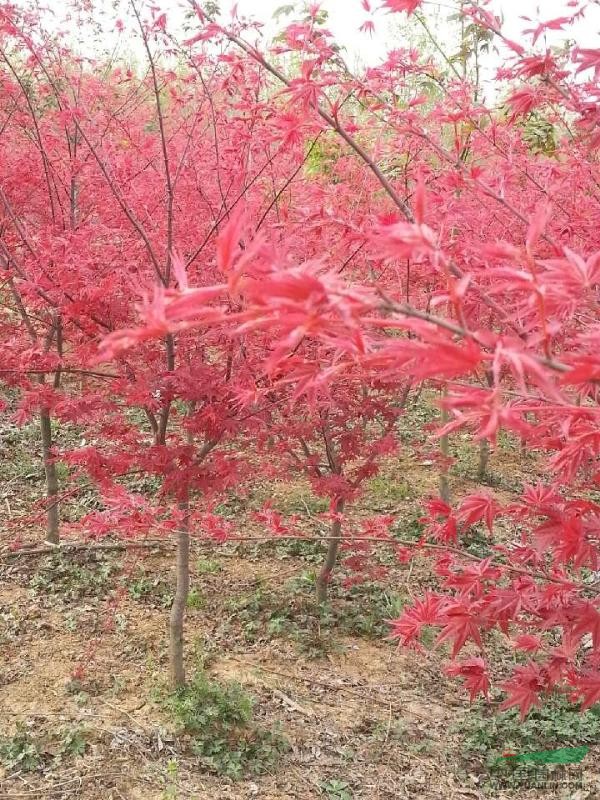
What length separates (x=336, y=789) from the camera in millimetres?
3652

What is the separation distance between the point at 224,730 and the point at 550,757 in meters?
1.91

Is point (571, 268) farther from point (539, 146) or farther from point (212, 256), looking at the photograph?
point (539, 146)

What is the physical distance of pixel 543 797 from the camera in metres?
3.66

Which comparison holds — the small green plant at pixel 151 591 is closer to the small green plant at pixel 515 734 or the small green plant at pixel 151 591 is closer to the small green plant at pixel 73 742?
the small green plant at pixel 73 742

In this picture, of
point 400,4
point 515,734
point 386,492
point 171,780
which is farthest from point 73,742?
point 386,492

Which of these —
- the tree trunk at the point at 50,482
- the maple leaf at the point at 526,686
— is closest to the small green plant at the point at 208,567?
the tree trunk at the point at 50,482

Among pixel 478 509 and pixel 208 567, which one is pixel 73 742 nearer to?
pixel 208 567

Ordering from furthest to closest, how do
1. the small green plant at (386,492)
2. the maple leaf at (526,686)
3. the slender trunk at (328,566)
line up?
the small green plant at (386,492)
the slender trunk at (328,566)
the maple leaf at (526,686)

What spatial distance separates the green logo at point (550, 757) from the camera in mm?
3908

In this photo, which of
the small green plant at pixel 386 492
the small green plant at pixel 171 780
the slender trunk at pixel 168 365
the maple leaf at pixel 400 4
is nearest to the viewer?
the maple leaf at pixel 400 4

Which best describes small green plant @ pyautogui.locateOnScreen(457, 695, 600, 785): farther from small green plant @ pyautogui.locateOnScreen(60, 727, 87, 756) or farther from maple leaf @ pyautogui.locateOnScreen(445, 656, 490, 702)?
small green plant @ pyautogui.locateOnScreen(60, 727, 87, 756)

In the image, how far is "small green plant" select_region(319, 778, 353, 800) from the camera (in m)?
3.61

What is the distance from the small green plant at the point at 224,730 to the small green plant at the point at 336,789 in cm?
Result: 33

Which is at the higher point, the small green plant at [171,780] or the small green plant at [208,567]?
the small green plant at [208,567]
